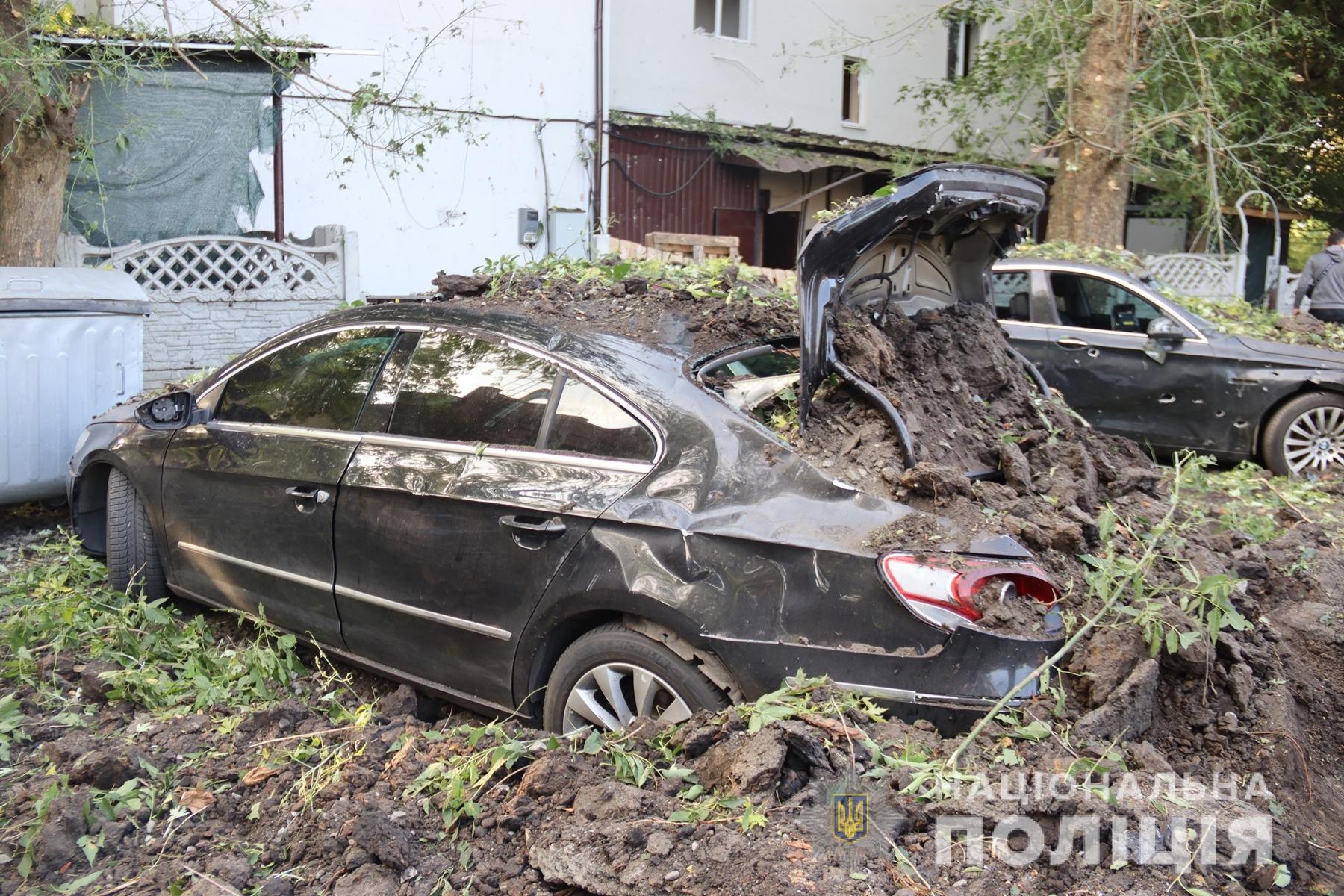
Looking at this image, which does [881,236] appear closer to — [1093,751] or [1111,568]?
[1111,568]

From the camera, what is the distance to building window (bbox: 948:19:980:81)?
21.4 metres

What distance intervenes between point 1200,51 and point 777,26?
7.00 meters

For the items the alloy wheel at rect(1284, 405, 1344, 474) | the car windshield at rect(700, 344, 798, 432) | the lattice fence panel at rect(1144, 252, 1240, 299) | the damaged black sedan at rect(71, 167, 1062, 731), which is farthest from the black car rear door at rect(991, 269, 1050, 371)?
the lattice fence panel at rect(1144, 252, 1240, 299)

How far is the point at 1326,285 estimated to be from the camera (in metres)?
11.0

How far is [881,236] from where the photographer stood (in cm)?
382

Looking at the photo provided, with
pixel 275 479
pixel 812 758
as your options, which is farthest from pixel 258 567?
pixel 812 758

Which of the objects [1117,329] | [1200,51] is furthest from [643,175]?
[1117,329]

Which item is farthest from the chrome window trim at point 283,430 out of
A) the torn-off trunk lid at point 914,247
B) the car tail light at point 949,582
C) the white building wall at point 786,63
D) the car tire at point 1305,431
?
the white building wall at point 786,63

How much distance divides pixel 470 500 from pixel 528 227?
1181 cm

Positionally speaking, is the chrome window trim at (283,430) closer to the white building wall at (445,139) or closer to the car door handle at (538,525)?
the car door handle at (538,525)

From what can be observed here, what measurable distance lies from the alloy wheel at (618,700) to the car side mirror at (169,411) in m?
2.50

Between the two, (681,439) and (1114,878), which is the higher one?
(681,439)

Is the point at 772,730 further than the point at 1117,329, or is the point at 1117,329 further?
the point at 1117,329

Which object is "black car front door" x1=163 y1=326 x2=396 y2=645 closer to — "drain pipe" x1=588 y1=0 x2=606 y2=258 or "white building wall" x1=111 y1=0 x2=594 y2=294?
"white building wall" x1=111 y1=0 x2=594 y2=294
